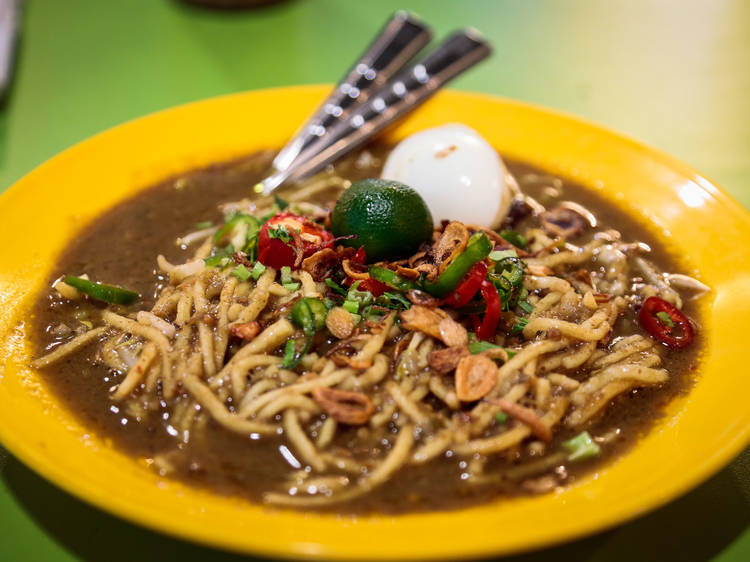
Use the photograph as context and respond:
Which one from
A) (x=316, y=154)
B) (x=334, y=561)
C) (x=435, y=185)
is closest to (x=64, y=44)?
(x=316, y=154)

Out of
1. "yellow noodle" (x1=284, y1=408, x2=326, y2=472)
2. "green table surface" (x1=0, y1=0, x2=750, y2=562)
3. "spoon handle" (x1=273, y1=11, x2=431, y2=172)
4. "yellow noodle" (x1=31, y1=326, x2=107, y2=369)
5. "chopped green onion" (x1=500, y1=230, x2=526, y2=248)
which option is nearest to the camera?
"yellow noodle" (x1=284, y1=408, x2=326, y2=472)

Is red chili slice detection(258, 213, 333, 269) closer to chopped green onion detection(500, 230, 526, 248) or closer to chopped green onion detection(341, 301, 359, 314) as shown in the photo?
chopped green onion detection(341, 301, 359, 314)

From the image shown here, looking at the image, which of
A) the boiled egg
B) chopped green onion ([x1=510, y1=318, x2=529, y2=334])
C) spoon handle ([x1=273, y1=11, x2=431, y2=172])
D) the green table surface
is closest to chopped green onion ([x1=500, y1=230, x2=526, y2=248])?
the boiled egg

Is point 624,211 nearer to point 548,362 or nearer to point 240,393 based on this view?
point 548,362

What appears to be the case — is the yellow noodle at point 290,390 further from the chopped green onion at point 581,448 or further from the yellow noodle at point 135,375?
the chopped green onion at point 581,448

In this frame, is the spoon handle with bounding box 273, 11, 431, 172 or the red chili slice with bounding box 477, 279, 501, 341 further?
the spoon handle with bounding box 273, 11, 431, 172

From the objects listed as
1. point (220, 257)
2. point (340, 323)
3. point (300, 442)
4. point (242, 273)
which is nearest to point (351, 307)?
point (340, 323)

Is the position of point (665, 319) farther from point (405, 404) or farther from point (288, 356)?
point (288, 356)
